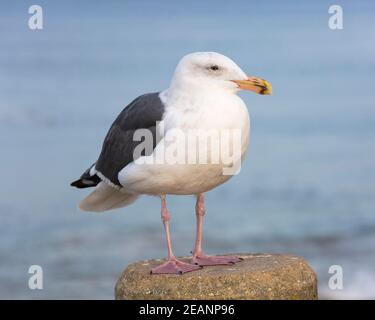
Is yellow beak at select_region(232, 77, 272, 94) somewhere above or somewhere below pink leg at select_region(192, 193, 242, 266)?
above

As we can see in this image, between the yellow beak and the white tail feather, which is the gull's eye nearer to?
the yellow beak

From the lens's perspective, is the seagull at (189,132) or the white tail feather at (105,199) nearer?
the seagull at (189,132)

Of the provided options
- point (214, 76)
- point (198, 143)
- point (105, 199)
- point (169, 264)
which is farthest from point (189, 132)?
point (105, 199)

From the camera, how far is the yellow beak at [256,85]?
8.98 m

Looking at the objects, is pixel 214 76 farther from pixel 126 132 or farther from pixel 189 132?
pixel 126 132

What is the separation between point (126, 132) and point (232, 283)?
163 cm

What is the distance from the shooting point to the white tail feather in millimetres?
10016

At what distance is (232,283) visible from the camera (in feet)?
29.6

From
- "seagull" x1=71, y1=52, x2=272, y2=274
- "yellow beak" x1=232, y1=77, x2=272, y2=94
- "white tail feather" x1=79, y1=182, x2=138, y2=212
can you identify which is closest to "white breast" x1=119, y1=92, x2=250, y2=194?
"seagull" x1=71, y1=52, x2=272, y2=274

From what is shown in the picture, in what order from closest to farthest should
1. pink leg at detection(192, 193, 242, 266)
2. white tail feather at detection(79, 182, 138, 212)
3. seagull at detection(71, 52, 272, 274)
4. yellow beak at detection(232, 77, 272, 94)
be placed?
seagull at detection(71, 52, 272, 274)
yellow beak at detection(232, 77, 272, 94)
pink leg at detection(192, 193, 242, 266)
white tail feather at detection(79, 182, 138, 212)

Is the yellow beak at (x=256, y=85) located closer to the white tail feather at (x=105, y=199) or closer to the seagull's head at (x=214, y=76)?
the seagull's head at (x=214, y=76)

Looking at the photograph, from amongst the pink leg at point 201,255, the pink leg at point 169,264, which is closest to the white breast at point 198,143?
the pink leg at point 169,264

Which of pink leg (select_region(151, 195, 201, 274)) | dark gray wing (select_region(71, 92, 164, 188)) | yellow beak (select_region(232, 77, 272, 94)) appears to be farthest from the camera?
pink leg (select_region(151, 195, 201, 274))
